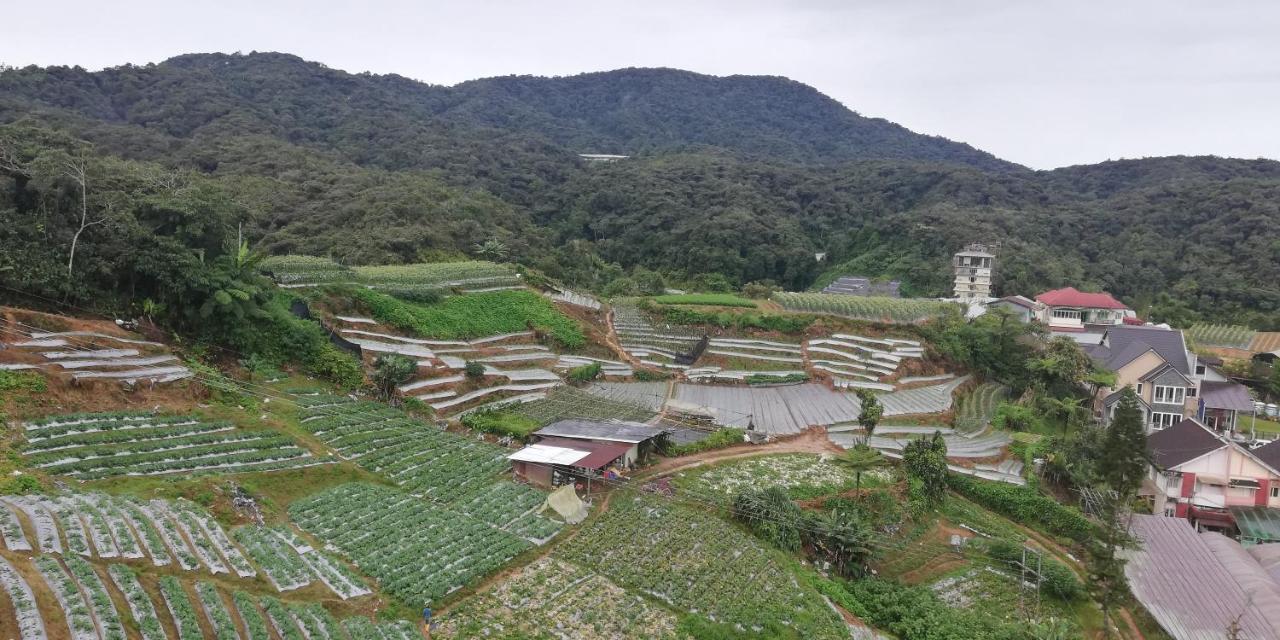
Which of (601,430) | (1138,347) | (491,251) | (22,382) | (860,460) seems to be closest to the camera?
(22,382)

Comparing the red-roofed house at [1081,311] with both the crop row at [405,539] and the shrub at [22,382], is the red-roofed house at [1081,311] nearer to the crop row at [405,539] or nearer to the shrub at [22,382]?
the crop row at [405,539]

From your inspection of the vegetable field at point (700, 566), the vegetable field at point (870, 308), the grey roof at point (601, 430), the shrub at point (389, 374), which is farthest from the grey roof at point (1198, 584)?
the shrub at point (389, 374)

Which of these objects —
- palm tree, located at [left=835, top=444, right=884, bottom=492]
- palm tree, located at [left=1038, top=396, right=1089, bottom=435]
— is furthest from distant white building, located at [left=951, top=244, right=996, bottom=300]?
palm tree, located at [left=835, top=444, right=884, bottom=492]

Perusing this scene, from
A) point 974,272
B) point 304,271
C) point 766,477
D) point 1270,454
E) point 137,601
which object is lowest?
point 766,477

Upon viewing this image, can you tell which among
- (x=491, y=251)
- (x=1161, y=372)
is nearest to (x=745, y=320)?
(x=491, y=251)

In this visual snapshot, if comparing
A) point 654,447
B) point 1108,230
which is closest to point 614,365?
point 654,447

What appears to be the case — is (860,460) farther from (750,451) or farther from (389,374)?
(389,374)

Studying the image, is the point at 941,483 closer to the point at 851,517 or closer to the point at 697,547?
the point at 851,517

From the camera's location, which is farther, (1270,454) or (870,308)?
(870,308)
